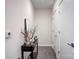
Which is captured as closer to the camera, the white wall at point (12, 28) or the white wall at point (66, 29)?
the white wall at point (66, 29)

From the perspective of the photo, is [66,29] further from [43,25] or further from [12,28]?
[43,25]

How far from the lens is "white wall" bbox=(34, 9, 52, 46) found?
748 centimetres

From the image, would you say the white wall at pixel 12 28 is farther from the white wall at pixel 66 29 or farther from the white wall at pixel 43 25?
the white wall at pixel 43 25

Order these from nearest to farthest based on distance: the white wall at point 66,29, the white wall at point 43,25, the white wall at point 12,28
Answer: the white wall at point 66,29, the white wall at point 12,28, the white wall at point 43,25

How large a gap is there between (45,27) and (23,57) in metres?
4.39

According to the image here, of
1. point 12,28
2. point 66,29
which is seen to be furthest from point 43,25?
point 66,29

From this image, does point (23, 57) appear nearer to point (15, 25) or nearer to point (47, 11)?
point (15, 25)

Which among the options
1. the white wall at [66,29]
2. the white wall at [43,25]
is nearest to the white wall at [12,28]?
the white wall at [66,29]

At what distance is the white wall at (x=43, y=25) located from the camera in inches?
295

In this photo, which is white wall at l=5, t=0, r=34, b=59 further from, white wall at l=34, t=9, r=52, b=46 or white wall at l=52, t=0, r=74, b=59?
white wall at l=34, t=9, r=52, b=46

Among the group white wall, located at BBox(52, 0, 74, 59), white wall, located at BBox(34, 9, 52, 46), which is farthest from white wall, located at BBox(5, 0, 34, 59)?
white wall, located at BBox(34, 9, 52, 46)
